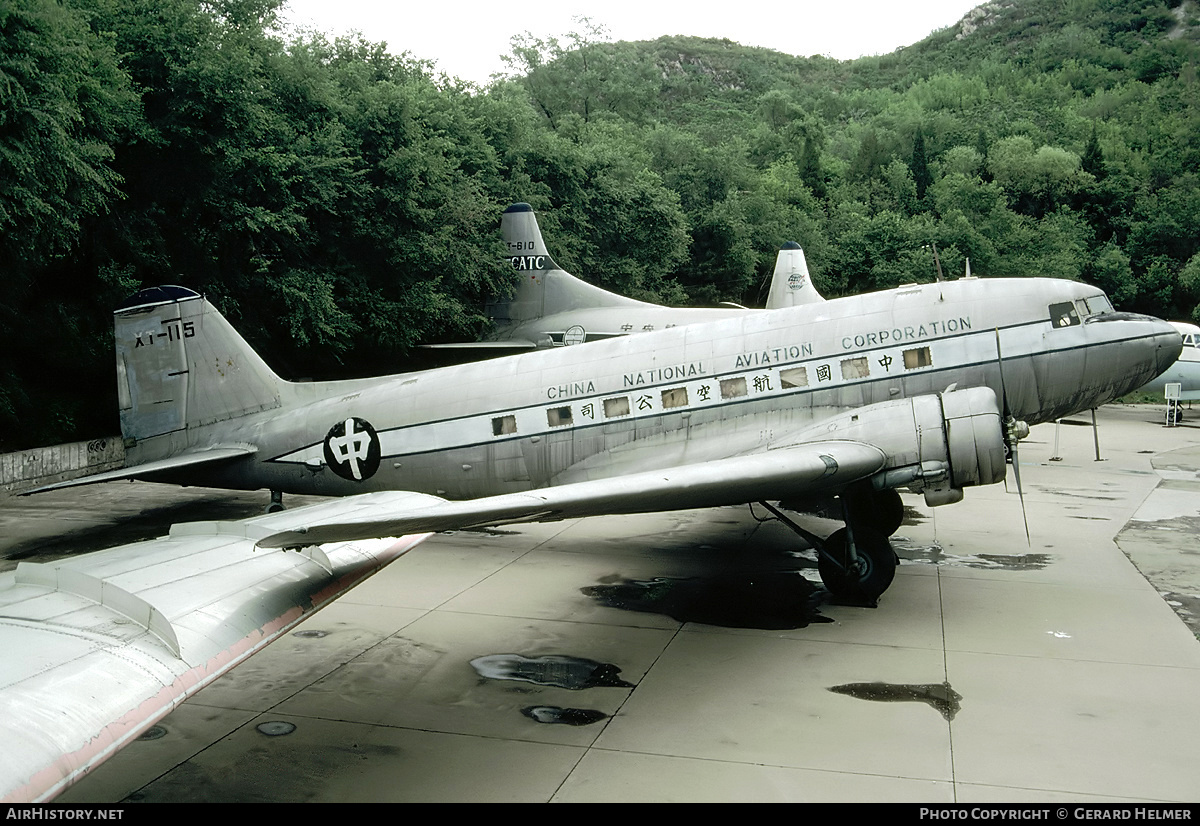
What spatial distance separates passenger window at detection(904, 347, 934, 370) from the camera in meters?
11.2

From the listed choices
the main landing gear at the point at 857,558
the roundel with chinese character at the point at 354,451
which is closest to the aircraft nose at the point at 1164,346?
the main landing gear at the point at 857,558

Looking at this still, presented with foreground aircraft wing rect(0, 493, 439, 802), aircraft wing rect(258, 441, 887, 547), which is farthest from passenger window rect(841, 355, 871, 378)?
foreground aircraft wing rect(0, 493, 439, 802)

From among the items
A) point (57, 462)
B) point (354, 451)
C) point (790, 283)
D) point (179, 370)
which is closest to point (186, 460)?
point (179, 370)

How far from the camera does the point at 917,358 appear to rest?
1126cm

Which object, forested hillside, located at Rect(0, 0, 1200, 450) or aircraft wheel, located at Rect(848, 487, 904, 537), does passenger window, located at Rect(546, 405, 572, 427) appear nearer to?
aircraft wheel, located at Rect(848, 487, 904, 537)

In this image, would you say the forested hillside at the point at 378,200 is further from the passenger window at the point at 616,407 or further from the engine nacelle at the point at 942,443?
the engine nacelle at the point at 942,443

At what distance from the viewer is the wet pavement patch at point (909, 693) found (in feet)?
25.6

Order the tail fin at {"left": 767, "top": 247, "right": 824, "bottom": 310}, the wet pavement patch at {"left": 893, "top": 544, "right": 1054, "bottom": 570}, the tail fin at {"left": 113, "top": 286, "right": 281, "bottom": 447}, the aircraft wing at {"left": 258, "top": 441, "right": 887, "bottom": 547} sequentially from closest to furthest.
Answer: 1. the aircraft wing at {"left": 258, "top": 441, "right": 887, "bottom": 547}
2. the wet pavement patch at {"left": 893, "top": 544, "right": 1054, "bottom": 570}
3. the tail fin at {"left": 113, "top": 286, "right": 281, "bottom": 447}
4. the tail fin at {"left": 767, "top": 247, "right": 824, "bottom": 310}

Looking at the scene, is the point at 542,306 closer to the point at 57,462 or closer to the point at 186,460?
the point at 57,462

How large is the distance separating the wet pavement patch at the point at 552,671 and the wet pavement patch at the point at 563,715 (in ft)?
1.71

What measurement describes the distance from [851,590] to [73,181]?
14.0 m

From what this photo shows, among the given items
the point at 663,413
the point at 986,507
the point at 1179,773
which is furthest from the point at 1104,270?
the point at 1179,773

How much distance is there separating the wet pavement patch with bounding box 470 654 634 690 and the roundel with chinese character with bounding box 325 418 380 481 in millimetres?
4238
